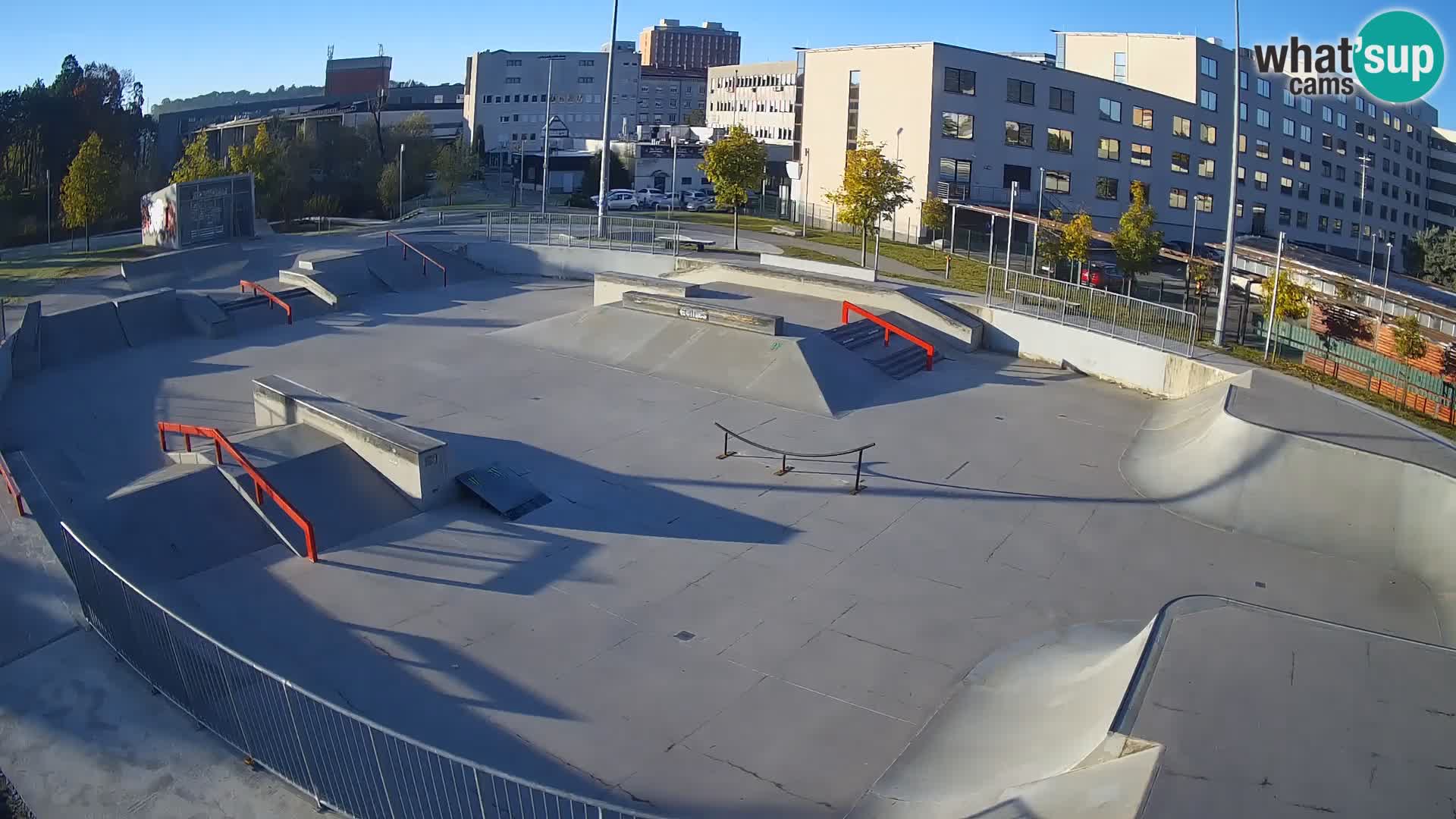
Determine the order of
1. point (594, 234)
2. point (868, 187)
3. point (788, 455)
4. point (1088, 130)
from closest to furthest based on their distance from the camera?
point (788, 455), point (868, 187), point (594, 234), point (1088, 130)

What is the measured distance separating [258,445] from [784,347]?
10161 mm

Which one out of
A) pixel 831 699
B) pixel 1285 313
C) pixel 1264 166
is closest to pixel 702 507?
pixel 831 699

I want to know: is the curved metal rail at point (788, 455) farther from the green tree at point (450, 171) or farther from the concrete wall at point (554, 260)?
the green tree at point (450, 171)

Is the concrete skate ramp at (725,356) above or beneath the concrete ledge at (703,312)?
beneath

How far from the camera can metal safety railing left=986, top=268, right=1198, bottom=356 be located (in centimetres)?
2152

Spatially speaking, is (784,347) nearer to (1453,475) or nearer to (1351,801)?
(1453,475)

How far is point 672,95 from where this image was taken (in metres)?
144

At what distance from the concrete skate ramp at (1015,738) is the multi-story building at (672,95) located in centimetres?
13862

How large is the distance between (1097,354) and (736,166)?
1705 centimetres

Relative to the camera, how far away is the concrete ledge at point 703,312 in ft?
69.5

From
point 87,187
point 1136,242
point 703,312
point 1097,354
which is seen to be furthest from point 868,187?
point 87,187

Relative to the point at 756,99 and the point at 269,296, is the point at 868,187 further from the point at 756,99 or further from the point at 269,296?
the point at 756,99

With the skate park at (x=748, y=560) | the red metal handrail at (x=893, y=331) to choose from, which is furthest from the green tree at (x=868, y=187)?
the red metal handrail at (x=893, y=331)

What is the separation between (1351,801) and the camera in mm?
6285
